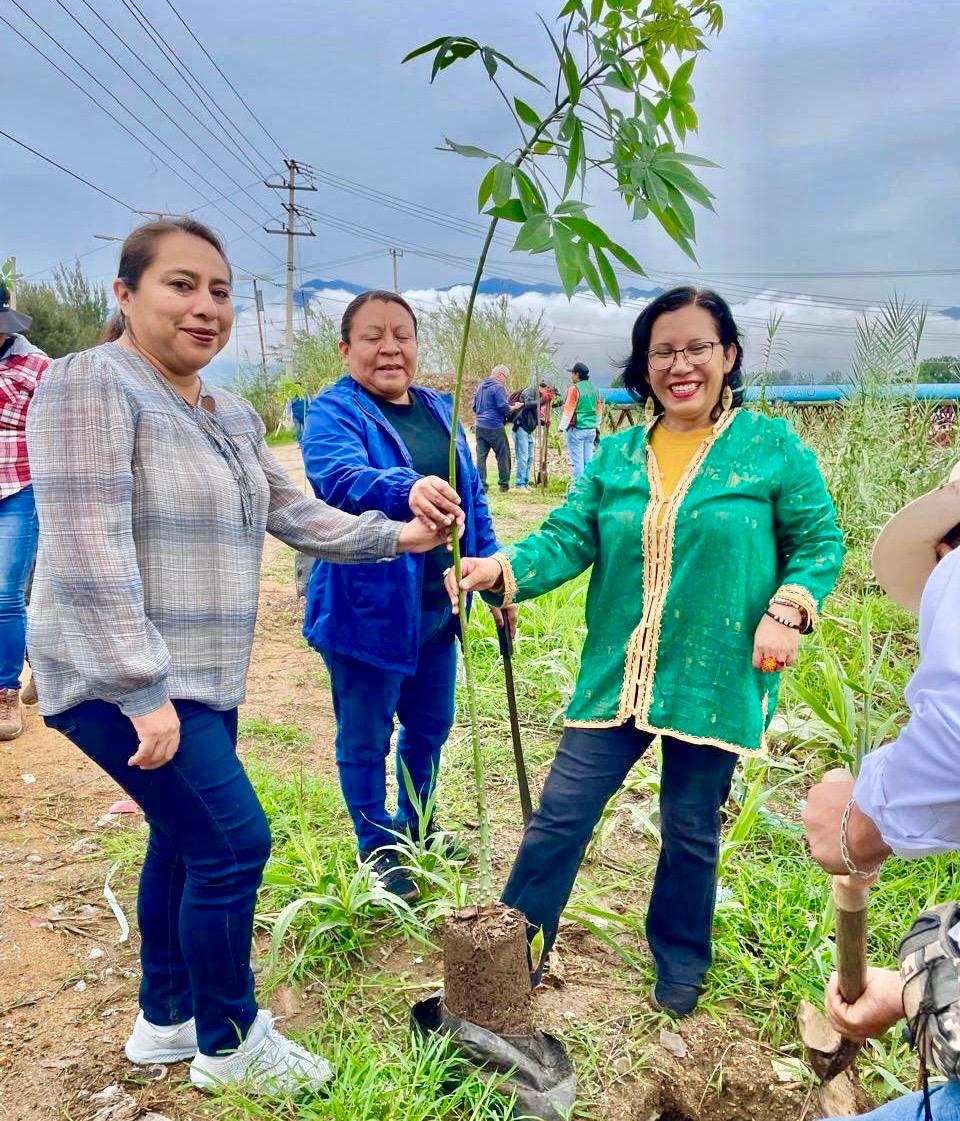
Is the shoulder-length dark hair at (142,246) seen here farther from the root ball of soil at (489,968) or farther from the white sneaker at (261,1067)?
the white sneaker at (261,1067)

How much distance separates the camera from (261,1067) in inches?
70.6

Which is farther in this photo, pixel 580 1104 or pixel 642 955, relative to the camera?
pixel 642 955

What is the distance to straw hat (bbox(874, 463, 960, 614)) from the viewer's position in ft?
3.60

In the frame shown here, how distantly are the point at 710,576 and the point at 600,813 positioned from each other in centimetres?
61

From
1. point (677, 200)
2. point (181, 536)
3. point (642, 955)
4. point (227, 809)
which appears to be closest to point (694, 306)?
point (677, 200)

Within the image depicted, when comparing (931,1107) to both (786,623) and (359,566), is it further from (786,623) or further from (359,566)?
(359,566)

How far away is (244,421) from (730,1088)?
1864 mm

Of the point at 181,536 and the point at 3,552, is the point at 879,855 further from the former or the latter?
the point at 3,552

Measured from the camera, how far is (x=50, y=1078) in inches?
74.6

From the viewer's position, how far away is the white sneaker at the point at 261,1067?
1771 millimetres

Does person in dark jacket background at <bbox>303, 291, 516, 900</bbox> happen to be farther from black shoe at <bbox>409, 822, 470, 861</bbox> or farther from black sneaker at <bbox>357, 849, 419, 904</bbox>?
black shoe at <bbox>409, 822, 470, 861</bbox>

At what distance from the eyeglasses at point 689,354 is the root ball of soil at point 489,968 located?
127 cm

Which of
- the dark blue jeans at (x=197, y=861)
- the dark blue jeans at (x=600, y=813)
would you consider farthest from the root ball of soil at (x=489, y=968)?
the dark blue jeans at (x=197, y=861)

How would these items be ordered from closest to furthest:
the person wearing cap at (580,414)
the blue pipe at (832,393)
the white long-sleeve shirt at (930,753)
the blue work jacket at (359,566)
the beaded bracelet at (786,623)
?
the white long-sleeve shirt at (930,753)
the beaded bracelet at (786,623)
the blue work jacket at (359,566)
the blue pipe at (832,393)
the person wearing cap at (580,414)
